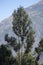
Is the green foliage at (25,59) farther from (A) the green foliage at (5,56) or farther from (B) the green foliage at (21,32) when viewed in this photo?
(A) the green foliage at (5,56)

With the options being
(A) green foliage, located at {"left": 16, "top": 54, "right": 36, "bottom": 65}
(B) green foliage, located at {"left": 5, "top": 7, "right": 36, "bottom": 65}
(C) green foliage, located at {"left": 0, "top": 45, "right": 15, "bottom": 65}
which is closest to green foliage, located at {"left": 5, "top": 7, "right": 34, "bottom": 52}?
(B) green foliage, located at {"left": 5, "top": 7, "right": 36, "bottom": 65}

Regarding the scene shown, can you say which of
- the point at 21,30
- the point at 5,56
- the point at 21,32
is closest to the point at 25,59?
the point at 5,56

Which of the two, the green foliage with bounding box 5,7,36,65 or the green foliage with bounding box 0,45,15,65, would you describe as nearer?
the green foliage with bounding box 0,45,15,65

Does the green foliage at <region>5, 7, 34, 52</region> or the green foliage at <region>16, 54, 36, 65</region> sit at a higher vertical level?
the green foliage at <region>5, 7, 34, 52</region>

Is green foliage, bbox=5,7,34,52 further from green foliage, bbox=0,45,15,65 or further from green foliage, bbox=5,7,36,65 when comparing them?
green foliage, bbox=0,45,15,65

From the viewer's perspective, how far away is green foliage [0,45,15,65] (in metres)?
24.9

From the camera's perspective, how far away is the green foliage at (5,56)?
978 inches

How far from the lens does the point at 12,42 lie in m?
25.6

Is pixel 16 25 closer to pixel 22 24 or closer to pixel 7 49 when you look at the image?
pixel 22 24

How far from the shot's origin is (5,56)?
82.2 ft

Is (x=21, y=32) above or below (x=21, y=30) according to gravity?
below

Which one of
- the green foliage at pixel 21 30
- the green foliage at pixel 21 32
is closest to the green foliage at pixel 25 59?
the green foliage at pixel 21 32

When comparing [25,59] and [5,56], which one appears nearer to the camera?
[25,59]

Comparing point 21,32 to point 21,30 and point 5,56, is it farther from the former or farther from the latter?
point 5,56
